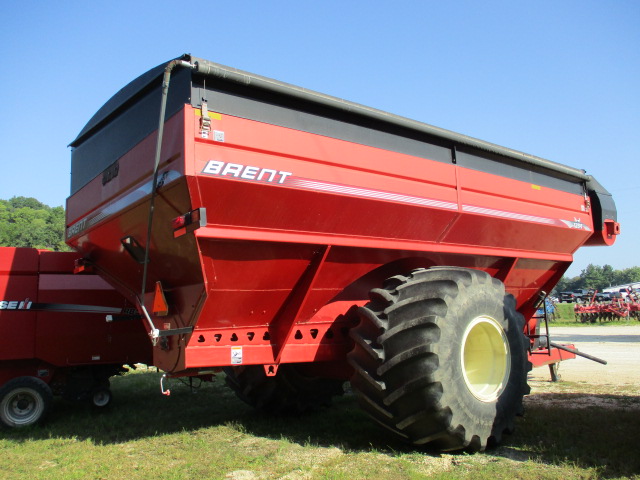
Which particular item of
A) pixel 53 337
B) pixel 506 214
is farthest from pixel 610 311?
pixel 53 337

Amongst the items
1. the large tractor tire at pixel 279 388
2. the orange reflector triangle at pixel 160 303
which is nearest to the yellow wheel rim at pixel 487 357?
the large tractor tire at pixel 279 388

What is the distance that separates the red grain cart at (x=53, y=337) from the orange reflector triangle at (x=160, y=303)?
2430 millimetres

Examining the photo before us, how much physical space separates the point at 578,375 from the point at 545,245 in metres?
3.30

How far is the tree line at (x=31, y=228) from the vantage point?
7138 centimetres

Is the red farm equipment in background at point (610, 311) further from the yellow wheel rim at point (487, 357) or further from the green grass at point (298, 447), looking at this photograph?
the yellow wheel rim at point (487, 357)

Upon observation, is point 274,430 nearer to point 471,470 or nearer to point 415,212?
point 471,470

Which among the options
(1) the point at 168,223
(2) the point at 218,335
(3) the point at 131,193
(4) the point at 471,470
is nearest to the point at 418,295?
(4) the point at 471,470

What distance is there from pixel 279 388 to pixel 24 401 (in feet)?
9.03

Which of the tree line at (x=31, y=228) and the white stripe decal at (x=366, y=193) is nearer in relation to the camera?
the white stripe decal at (x=366, y=193)

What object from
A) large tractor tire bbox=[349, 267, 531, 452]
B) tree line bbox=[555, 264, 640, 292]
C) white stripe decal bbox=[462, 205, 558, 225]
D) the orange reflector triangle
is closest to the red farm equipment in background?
white stripe decal bbox=[462, 205, 558, 225]

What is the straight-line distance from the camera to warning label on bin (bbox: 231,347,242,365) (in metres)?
3.95

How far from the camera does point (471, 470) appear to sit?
141 inches

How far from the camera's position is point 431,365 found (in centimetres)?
368

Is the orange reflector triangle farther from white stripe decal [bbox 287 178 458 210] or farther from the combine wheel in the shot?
the combine wheel
